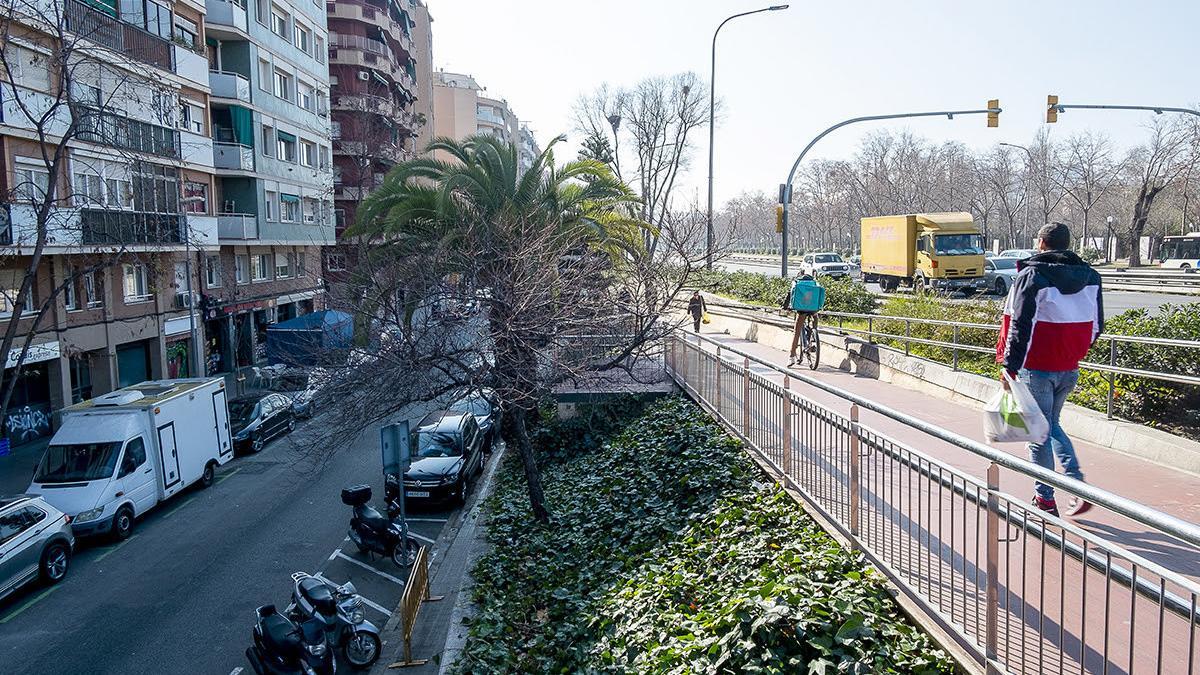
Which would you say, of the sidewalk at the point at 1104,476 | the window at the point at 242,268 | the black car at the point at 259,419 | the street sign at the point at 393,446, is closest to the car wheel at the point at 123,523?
→ the street sign at the point at 393,446

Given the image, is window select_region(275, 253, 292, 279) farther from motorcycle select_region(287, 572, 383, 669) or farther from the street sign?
motorcycle select_region(287, 572, 383, 669)

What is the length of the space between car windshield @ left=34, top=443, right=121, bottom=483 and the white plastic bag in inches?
604

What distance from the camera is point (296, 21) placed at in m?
40.0

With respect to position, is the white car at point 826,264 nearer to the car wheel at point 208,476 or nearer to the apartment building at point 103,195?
the apartment building at point 103,195

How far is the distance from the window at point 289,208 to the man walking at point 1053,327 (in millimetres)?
36872

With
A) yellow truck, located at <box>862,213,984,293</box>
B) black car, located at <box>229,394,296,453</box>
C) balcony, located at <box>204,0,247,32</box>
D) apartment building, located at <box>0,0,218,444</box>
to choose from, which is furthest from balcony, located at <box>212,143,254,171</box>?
yellow truck, located at <box>862,213,984,293</box>

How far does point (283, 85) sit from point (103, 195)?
16754 mm

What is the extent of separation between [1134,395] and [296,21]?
132 ft

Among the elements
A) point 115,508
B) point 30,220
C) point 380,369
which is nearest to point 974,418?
point 380,369

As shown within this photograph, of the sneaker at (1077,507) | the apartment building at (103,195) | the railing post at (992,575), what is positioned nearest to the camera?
the railing post at (992,575)

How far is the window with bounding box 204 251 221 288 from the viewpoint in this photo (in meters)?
32.8

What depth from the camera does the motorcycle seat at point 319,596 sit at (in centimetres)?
1014

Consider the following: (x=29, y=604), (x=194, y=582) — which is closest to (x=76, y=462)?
(x=29, y=604)

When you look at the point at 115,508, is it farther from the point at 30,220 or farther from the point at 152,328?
the point at 152,328
